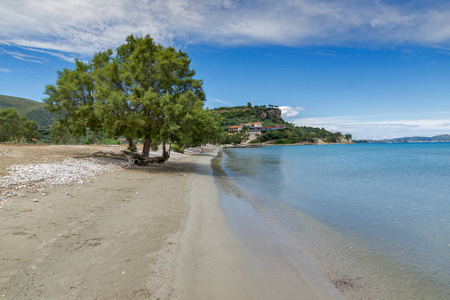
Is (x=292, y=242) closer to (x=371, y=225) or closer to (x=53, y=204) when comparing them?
(x=371, y=225)

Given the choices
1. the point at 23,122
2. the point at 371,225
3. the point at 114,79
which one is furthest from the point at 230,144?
the point at 371,225

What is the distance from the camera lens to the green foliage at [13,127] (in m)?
53.6

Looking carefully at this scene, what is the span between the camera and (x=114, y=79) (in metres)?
21.5

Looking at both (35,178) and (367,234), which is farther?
(35,178)

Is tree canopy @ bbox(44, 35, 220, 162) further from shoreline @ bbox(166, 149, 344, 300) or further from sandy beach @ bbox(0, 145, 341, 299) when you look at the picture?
shoreline @ bbox(166, 149, 344, 300)

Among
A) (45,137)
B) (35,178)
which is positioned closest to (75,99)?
(35,178)

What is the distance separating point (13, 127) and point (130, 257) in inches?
2740

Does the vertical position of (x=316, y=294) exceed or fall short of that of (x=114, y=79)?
it falls short

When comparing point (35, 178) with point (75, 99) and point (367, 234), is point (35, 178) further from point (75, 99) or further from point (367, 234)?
point (75, 99)

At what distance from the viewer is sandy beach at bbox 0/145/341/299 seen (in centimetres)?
432

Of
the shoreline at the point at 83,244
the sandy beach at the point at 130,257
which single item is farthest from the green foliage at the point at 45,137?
the sandy beach at the point at 130,257

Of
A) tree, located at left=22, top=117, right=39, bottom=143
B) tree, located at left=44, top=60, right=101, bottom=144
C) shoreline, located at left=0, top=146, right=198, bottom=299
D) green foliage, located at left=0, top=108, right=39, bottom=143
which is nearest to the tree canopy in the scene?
tree, located at left=44, top=60, right=101, bottom=144

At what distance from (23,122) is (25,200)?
67.2m

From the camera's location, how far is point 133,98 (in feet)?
64.2
